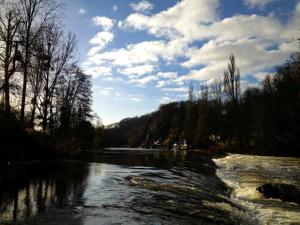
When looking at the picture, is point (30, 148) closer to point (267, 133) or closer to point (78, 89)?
point (78, 89)

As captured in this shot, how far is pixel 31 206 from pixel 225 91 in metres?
67.7

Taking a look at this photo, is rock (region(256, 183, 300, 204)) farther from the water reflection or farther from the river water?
the water reflection

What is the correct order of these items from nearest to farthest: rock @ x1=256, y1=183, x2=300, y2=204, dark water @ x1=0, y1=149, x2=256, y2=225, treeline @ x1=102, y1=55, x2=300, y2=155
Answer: dark water @ x1=0, y1=149, x2=256, y2=225
rock @ x1=256, y1=183, x2=300, y2=204
treeline @ x1=102, y1=55, x2=300, y2=155

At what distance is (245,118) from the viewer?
59969 mm

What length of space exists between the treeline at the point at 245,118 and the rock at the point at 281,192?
1665 cm

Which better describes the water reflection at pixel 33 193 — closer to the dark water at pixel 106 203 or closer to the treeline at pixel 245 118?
the dark water at pixel 106 203

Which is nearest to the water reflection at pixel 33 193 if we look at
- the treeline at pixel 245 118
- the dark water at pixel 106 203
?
the dark water at pixel 106 203

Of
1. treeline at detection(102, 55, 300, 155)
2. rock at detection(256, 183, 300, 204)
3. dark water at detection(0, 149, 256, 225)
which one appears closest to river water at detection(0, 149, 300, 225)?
dark water at detection(0, 149, 256, 225)

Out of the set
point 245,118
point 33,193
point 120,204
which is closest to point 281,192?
point 120,204

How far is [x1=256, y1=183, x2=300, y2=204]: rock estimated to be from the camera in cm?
1265

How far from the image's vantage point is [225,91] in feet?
240

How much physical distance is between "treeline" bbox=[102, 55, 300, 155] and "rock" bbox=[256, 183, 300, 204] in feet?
54.6

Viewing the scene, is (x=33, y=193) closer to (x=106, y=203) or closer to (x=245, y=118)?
(x=106, y=203)

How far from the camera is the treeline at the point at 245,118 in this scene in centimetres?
3756
